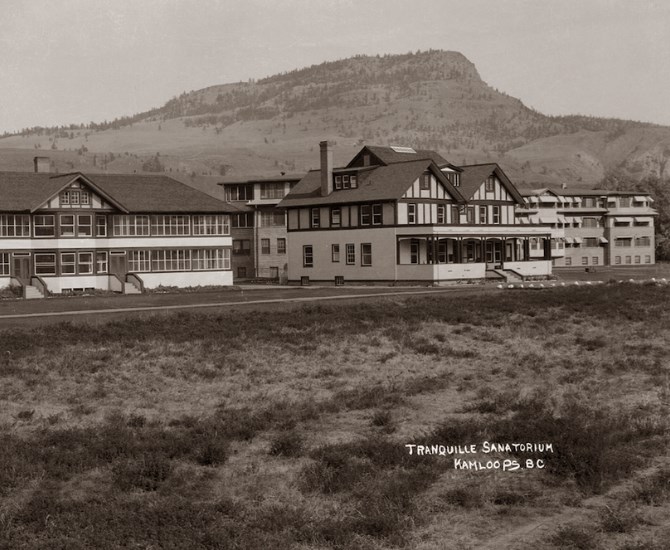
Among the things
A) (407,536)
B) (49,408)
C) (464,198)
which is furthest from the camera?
(464,198)

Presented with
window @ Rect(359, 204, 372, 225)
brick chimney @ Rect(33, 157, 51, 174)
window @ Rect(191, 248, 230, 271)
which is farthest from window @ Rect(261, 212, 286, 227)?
brick chimney @ Rect(33, 157, 51, 174)

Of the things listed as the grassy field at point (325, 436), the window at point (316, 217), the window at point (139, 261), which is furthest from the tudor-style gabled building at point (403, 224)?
the grassy field at point (325, 436)

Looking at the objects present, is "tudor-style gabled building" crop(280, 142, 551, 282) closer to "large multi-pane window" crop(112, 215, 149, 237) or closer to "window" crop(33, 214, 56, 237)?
"large multi-pane window" crop(112, 215, 149, 237)

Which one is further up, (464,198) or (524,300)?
(464,198)

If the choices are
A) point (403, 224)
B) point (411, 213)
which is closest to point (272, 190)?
point (411, 213)

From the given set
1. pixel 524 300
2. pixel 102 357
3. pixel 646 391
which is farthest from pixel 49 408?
pixel 524 300

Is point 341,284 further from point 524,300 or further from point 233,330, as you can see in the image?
point 233,330

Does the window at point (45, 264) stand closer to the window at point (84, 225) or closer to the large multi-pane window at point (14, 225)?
the large multi-pane window at point (14, 225)
